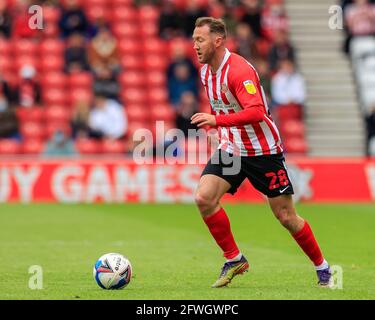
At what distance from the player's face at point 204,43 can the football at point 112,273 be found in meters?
1.89

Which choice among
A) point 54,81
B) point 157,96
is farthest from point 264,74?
point 54,81

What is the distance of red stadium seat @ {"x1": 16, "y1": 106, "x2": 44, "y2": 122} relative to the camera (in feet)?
74.2

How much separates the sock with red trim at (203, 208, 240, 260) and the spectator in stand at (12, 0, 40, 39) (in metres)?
14.7

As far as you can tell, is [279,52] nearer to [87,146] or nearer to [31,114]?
[87,146]

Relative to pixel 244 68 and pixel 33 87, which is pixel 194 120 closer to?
pixel 244 68

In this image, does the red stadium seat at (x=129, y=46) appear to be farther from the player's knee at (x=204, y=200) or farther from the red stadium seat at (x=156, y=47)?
the player's knee at (x=204, y=200)

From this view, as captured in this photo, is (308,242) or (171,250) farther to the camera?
(171,250)

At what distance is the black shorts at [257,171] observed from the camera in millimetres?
9492

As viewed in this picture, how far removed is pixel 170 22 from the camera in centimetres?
2425

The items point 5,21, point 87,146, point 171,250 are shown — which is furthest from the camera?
point 5,21

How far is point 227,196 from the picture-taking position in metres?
20.8

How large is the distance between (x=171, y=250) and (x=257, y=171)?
3.59 metres

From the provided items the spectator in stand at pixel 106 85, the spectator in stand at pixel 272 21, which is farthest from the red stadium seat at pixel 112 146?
the spectator in stand at pixel 272 21
